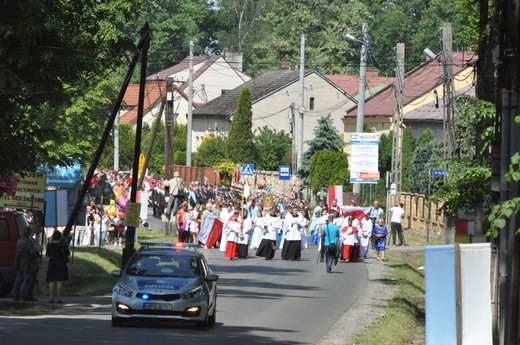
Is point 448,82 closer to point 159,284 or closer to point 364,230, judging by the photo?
point 364,230

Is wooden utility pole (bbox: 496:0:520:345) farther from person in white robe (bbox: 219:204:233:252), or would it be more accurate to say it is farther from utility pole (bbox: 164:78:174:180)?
utility pole (bbox: 164:78:174:180)

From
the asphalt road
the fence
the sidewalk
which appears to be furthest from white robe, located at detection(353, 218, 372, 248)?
the fence

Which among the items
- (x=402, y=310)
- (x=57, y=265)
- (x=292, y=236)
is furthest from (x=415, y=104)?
(x=57, y=265)

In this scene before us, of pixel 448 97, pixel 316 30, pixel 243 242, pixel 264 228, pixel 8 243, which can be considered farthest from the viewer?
pixel 316 30

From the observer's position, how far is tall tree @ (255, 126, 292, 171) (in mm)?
100812

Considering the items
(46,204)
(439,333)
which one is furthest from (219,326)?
(46,204)

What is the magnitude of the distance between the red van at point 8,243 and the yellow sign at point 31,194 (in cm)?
449

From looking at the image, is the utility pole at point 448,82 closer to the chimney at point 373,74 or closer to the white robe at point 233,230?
the white robe at point 233,230

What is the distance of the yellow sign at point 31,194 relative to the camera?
3550 cm

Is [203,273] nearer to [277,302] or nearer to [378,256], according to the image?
[277,302]

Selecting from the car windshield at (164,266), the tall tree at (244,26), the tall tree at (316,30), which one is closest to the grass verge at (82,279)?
the car windshield at (164,266)

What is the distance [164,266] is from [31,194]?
12265 mm

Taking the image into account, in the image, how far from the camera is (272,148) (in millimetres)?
101500

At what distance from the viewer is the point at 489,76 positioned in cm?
2570
